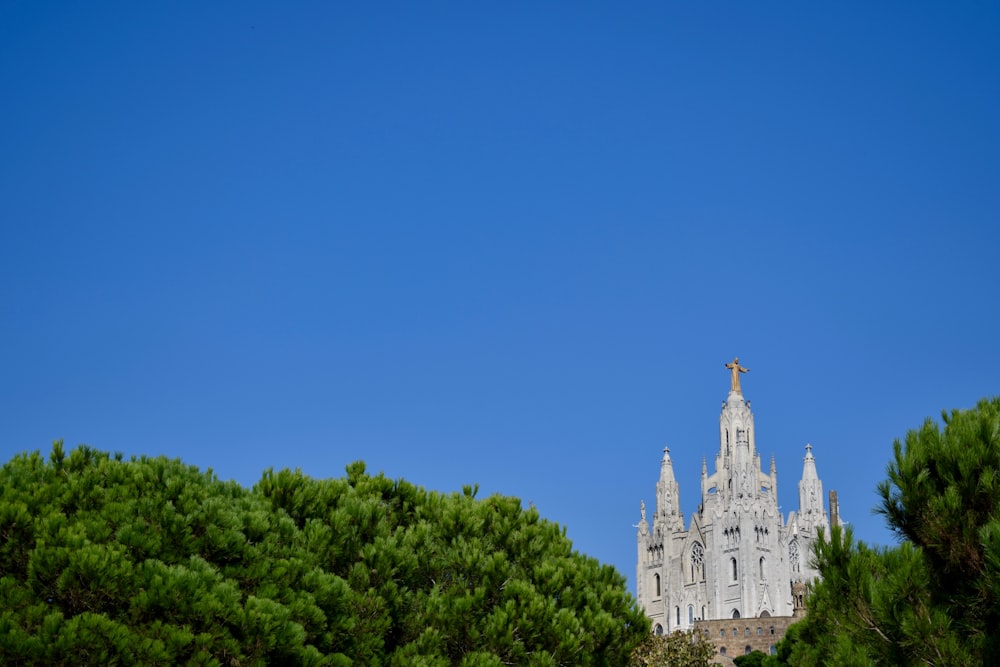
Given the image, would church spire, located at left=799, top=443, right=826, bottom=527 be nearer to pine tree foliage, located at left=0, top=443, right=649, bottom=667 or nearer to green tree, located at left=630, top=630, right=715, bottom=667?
green tree, located at left=630, top=630, right=715, bottom=667

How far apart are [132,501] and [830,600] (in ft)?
39.1

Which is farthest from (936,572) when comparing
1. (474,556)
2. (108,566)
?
(108,566)

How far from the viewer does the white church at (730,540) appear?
105750mm

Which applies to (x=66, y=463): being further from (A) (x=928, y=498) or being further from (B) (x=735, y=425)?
(B) (x=735, y=425)

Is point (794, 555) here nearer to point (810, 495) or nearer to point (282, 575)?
point (810, 495)

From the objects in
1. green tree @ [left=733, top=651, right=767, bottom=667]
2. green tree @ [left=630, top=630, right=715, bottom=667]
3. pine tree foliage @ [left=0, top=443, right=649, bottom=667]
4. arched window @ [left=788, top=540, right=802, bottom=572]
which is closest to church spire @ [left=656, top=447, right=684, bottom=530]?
arched window @ [left=788, top=540, right=802, bottom=572]

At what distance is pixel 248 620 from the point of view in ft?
68.8

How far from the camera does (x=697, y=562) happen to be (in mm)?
111625

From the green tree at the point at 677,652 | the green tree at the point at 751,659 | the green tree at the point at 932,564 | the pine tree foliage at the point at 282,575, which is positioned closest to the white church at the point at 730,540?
the green tree at the point at 751,659

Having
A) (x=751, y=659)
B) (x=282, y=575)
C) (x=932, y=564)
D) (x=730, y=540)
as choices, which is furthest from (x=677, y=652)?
(x=730, y=540)

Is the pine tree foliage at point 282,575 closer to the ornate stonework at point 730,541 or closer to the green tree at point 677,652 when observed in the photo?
the green tree at point 677,652

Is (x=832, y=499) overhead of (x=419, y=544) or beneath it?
overhead

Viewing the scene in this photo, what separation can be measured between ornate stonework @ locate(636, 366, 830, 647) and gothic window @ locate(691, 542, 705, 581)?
3.5 inches

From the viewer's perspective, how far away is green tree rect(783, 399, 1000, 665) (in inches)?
677
